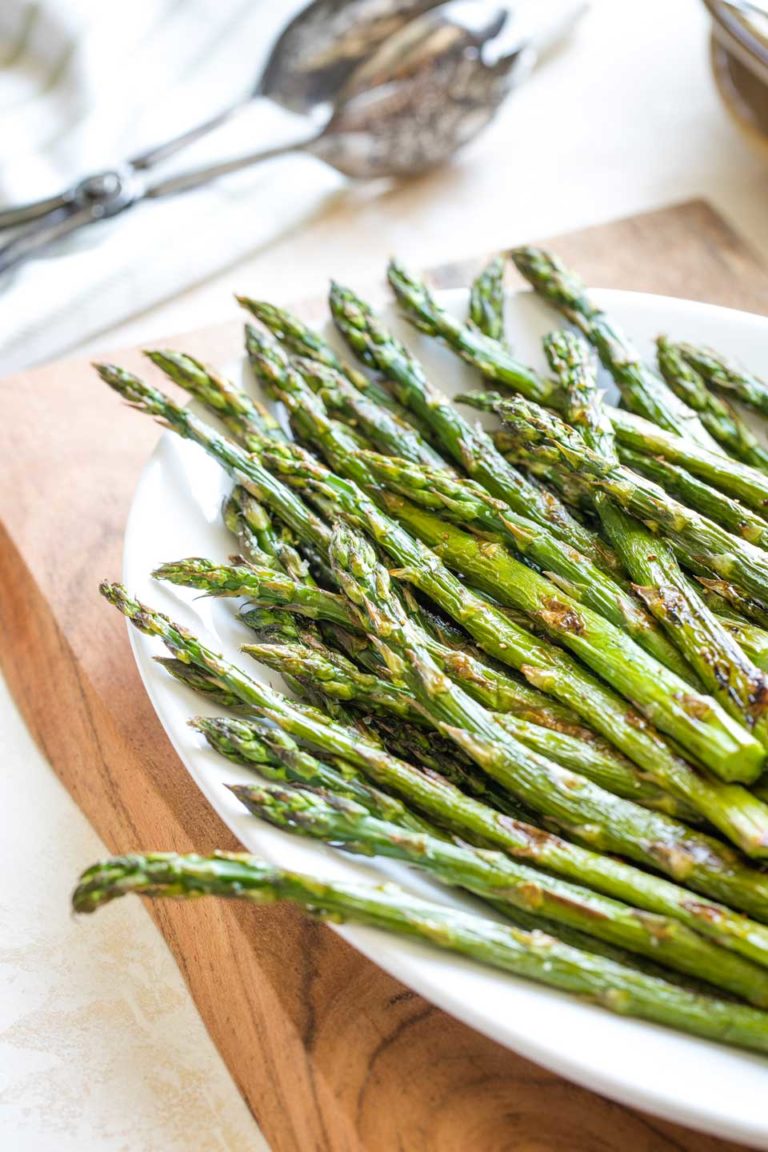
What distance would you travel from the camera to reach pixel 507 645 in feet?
8.04

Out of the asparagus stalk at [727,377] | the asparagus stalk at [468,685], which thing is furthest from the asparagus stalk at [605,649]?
the asparagus stalk at [727,377]

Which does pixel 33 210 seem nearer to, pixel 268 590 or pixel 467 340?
pixel 467 340

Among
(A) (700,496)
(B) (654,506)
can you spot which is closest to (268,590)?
(B) (654,506)

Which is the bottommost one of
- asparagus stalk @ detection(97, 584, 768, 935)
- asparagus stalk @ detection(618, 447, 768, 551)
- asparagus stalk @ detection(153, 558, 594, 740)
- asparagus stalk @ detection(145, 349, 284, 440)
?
asparagus stalk @ detection(97, 584, 768, 935)

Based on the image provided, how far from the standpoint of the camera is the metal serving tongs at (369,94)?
4371 mm

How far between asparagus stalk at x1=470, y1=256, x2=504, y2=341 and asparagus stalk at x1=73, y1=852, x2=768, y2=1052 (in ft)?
5.94

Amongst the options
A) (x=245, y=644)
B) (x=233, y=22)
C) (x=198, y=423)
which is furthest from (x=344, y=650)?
(x=233, y=22)

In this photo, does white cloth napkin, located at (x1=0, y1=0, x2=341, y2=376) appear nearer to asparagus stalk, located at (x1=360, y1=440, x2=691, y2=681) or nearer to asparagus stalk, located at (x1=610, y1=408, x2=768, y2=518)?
asparagus stalk, located at (x1=360, y1=440, x2=691, y2=681)

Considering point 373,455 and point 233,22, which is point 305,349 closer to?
point 373,455

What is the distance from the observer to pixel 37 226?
4.35 m

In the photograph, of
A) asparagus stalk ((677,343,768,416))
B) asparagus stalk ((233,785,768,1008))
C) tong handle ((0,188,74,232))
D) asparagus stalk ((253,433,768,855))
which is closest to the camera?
asparagus stalk ((233,785,768,1008))

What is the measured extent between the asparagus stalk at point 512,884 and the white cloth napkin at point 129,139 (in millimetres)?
2629

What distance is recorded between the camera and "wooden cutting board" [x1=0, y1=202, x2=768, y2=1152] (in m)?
2.15

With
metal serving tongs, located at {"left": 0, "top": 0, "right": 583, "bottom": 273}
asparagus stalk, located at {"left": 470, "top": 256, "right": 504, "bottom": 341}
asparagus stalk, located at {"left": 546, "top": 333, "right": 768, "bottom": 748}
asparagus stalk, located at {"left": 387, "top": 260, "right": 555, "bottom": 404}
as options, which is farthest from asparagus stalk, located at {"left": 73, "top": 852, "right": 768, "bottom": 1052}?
metal serving tongs, located at {"left": 0, "top": 0, "right": 583, "bottom": 273}
